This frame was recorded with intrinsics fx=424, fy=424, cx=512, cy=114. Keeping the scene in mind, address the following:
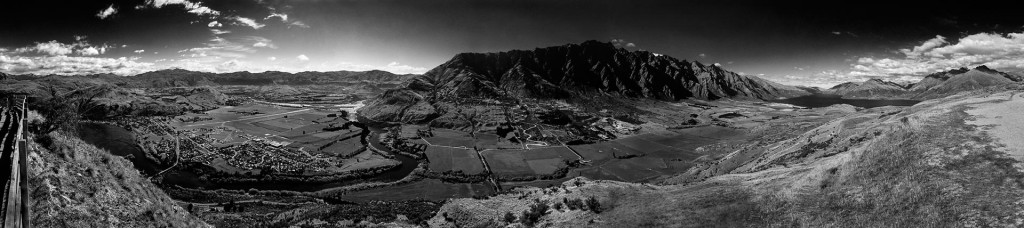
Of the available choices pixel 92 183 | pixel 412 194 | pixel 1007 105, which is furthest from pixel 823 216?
pixel 412 194

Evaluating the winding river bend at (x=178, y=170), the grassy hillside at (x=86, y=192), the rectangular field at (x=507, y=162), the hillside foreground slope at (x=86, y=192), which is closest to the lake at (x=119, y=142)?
the winding river bend at (x=178, y=170)

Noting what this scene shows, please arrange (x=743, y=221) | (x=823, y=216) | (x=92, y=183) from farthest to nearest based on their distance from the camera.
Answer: (x=743, y=221)
(x=823, y=216)
(x=92, y=183)

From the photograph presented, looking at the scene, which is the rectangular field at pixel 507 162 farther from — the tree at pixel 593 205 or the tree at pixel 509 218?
the tree at pixel 593 205

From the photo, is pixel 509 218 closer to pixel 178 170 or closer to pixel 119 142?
pixel 178 170

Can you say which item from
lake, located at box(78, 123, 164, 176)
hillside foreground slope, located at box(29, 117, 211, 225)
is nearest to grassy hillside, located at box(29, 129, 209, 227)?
hillside foreground slope, located at box(29, 117, 211, 225)

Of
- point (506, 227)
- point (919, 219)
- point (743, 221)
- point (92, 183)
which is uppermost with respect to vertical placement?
point (92, 183)

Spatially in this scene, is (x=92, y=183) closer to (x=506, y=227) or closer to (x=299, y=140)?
(x=506, y=227)

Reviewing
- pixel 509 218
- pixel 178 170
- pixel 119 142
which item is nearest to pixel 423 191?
pixel 509 218
